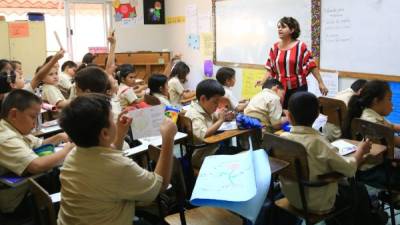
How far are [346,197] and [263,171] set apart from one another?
0.89 m

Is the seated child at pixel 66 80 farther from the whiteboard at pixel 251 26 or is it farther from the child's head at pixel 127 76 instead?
the whiteboard at pixel 251 26

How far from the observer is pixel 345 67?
4.25 m

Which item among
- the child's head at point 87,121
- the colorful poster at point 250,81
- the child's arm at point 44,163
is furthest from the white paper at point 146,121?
the colorful poster at point 250,81

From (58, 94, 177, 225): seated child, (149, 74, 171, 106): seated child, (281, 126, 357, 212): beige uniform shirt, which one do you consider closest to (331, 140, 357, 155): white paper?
(281, 126, 357, 212): beige uniform shirt

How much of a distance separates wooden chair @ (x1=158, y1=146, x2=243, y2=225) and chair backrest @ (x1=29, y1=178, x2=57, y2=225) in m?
0.53

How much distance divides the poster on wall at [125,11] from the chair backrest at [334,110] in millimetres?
5590

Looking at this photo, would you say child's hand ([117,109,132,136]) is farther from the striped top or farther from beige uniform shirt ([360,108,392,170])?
the striped top

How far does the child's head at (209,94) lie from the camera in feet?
9.74

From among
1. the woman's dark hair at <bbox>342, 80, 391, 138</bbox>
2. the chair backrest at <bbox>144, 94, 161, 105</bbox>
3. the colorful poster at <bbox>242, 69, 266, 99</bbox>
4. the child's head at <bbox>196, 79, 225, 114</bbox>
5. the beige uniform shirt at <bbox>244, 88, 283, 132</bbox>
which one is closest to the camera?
the woman's dark hair at <bbox>342, 80, 391, 138</bbox>

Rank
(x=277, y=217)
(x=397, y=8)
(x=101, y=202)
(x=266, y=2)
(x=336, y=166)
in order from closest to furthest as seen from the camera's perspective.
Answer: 1. (x=101, y=202)
2. (x=336, y=166)
3. (x=277, y=217)
4. (x=397, y=8)
5. (x=266, y=2)

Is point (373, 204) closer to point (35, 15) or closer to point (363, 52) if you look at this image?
point (363, 52)

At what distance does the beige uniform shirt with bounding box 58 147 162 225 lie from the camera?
4.70ft

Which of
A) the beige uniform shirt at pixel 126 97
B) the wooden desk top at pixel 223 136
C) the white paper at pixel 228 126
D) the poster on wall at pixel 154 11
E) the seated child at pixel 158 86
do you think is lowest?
the wooden desk top at pixel 223 136

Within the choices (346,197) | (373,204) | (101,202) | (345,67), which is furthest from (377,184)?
(345,67)
